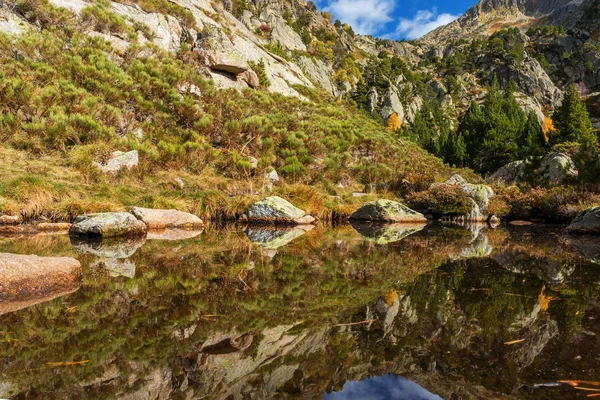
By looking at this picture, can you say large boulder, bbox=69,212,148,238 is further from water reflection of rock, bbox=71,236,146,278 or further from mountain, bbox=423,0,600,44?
mountain, bbox=423,0,600,44

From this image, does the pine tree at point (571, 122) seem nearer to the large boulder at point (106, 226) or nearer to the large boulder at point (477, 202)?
the large boulder at point (477, 202)

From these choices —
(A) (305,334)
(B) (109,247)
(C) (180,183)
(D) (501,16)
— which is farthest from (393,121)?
(D) (501,16)

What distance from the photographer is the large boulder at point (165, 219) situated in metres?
9.63

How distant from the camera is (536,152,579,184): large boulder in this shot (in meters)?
17.2

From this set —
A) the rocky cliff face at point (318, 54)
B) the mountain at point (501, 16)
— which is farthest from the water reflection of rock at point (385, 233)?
the mountain at point (501, 16)

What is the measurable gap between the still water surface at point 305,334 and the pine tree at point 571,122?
114 ft

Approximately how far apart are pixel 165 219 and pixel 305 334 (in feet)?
27.1

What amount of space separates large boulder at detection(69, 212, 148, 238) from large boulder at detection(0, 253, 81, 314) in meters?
4.27

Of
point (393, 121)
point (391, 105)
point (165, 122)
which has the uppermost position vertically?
point (391, 105)

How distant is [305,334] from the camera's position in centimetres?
263

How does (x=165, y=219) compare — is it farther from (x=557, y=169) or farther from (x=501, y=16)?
(x=501, y=16)

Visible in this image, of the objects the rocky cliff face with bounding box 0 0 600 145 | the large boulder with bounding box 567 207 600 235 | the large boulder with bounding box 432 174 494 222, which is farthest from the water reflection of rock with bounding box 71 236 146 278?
the rocky cliff face with bounding box 0 0 600 145

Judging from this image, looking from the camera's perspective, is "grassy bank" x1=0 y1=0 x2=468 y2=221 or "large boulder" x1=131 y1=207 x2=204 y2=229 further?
"grassy bank" x1=0 y1=0 x2=468 y2=221

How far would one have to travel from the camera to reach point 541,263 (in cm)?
547
